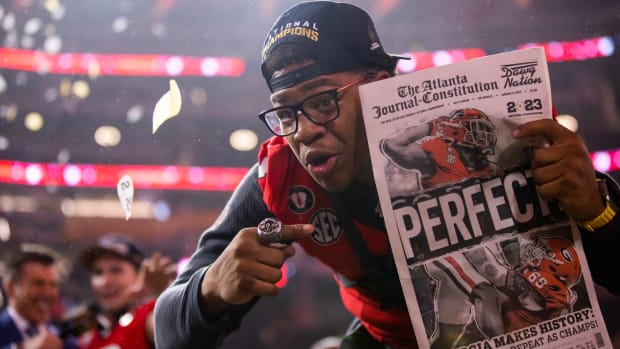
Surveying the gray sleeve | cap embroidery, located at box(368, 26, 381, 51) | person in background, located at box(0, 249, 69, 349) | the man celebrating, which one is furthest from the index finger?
person in background, located at box(0, 249, 69, 349)

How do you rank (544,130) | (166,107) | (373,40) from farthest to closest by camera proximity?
(166,107), (373,40), (544,130)

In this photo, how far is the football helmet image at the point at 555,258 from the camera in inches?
28.6

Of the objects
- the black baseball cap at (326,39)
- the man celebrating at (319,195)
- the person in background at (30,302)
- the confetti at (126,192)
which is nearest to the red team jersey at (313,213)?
the man celebrating at (319,195)

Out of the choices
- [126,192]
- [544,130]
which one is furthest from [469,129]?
[126,192]

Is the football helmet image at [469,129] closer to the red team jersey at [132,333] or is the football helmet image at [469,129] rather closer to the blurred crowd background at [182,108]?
the blurred crowd background at [182,108]

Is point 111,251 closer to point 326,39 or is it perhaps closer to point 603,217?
point 326,39

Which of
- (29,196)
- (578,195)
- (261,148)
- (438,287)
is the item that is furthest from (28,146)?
(578,195)

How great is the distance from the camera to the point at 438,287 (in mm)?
733

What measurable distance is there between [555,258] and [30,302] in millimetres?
855

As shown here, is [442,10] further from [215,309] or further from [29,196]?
[29,196]

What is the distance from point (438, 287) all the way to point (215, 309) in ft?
1.05

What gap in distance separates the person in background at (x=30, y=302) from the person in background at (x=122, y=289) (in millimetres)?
64

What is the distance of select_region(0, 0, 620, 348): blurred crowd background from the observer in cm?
92

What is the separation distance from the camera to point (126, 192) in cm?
91
